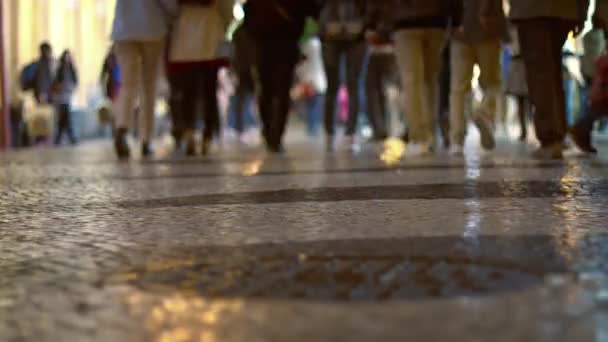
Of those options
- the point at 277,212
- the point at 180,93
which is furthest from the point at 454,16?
the point at 277,212

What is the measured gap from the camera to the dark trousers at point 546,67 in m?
6.07

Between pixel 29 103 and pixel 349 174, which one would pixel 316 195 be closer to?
pixel 349 174

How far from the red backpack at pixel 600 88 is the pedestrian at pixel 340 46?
299cm

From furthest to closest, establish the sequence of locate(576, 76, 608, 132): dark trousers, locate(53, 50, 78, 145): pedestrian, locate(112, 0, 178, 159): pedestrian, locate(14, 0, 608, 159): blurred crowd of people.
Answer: locate(53, 50, 78, 145): pedestrian
locate(112, 0, 178, 159): pedestrian
locate(576, 76, 608, 132): dark trousers
locate(14, 0, 608, 159): blurred crowd of people

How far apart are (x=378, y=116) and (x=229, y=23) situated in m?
3.60

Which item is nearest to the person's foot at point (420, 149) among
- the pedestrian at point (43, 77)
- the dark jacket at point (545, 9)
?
the dark jacket at point (545, 9)

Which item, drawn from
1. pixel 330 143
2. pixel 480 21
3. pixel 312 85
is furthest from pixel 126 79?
Result: pixel 312 85

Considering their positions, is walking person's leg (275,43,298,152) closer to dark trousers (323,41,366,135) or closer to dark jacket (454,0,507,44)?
dark trousers (323,41,366,135)

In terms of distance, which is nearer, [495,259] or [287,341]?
[287,341]

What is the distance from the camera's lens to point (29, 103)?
15602 mm

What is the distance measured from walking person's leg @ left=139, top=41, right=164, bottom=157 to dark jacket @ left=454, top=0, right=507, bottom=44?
277 cm

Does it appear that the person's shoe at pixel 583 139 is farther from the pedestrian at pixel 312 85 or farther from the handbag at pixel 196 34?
the pedestrian at pixel 312 85

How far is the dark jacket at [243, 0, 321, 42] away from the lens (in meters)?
8.05

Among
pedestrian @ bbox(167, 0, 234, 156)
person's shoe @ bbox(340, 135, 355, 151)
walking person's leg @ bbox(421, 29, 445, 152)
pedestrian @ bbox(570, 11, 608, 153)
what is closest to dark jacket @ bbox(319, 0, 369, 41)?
pedestrian @ bbox(167, 0, 234, 156)
